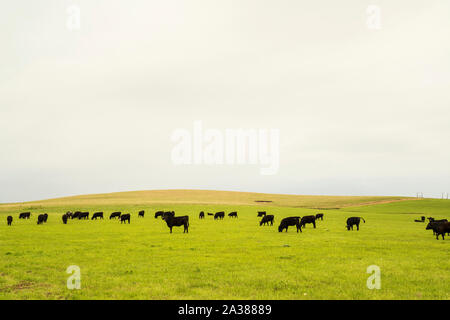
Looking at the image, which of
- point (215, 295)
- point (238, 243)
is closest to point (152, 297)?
point (215, 295)

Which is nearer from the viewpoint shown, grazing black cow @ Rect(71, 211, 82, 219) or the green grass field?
the green grass field

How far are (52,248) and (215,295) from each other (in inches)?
546

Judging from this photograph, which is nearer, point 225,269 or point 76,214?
point 225,269

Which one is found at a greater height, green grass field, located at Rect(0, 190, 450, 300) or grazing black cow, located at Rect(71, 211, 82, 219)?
green grass field, located at Rect(0, 190, 450, 300)

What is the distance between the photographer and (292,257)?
1565 centimetres

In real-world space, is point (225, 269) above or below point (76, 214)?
above

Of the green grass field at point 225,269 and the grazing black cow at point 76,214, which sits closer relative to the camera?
the green grass field at point 225,269

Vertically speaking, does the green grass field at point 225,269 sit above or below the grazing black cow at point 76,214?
above
